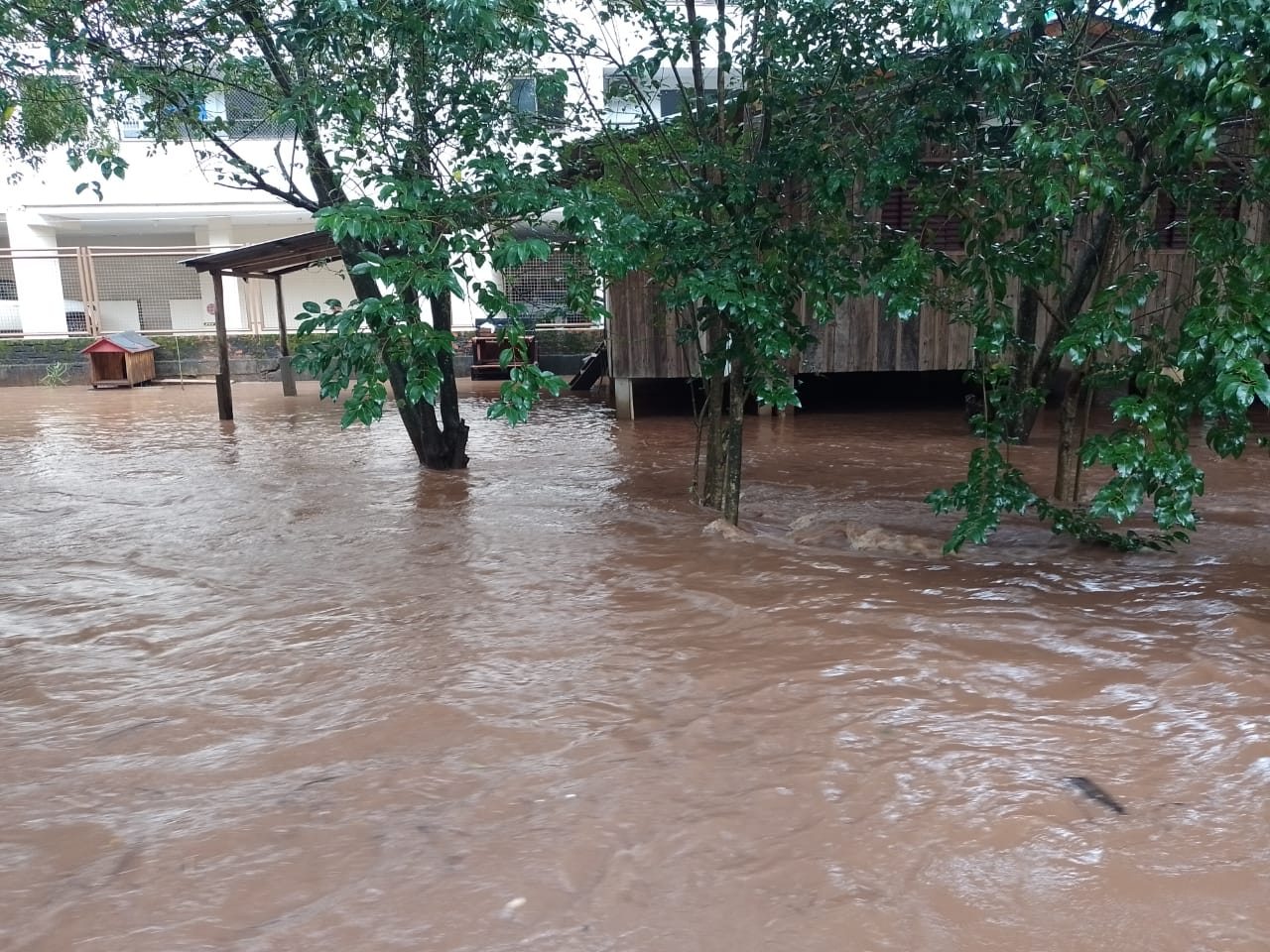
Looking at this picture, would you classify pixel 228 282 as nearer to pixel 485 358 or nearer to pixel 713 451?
pixel 485 358

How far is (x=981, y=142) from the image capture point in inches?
223

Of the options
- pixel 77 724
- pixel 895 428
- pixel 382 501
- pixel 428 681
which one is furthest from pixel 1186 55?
pixel 895 428

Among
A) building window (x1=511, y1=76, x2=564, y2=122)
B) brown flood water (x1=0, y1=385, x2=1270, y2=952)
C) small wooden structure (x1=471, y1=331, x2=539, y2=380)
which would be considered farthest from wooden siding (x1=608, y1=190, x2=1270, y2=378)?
small wooden structure (x1=471, y1=331, x2=539, y2=380)

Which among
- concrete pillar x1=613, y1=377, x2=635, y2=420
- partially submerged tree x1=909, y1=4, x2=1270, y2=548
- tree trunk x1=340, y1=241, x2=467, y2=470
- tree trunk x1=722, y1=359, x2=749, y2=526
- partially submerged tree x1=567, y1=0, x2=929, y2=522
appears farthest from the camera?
concrete pillar x1=613, y1=377, x2=635, y2=420

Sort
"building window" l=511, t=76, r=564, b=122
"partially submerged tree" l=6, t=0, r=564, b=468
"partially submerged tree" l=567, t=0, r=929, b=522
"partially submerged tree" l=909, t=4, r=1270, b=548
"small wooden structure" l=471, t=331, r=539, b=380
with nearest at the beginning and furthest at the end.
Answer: "partially submerged tree" l=909, t=4, r=1270, b=548 < "partially submerged tree" l=6, t=0, r=564, b=468 < "partially submerged tree" l=567, t=0, r=929, b=522 < "building window" l=511, t=76, r=564, b=122 < "small wooden structure" l=471, t=331, r=539, b=380

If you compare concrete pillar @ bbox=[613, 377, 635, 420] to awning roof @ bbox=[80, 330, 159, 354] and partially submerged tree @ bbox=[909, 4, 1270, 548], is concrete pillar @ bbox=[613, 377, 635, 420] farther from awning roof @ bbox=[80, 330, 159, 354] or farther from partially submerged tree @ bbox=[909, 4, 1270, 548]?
awning roof @ bbox=[80, 330, 159, 354]

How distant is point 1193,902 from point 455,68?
17.0 ft

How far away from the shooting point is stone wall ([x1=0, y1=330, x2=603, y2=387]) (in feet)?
62.0

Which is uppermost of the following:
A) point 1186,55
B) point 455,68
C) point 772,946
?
point 455,68

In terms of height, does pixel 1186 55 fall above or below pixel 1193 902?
above

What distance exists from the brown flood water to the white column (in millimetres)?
15603

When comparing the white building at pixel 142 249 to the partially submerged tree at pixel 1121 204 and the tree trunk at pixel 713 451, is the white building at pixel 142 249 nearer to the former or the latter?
the tree trunk at pixel 713 451

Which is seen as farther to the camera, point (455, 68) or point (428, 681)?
point (455, 68)

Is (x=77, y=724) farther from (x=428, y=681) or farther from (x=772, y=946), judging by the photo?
(x=772, y=946)
